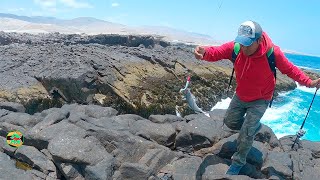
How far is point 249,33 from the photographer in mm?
5508

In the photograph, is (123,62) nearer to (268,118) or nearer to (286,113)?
(268,118)

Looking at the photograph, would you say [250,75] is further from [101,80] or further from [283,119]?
[283,119]

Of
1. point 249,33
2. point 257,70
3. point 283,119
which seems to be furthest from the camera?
point 283,119

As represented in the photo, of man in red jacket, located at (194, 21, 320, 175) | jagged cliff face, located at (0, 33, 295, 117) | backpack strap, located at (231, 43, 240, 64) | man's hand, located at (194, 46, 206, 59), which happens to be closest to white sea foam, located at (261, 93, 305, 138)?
jagged cliff face, located at (0, 33, 295, 117)

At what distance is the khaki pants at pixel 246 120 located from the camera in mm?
6195

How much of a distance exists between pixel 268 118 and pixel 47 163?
764 inches

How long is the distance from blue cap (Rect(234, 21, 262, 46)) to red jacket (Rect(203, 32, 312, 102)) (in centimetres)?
24

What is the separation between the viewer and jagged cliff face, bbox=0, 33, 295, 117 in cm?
1873

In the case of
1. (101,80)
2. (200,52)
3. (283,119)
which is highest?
(200,52)

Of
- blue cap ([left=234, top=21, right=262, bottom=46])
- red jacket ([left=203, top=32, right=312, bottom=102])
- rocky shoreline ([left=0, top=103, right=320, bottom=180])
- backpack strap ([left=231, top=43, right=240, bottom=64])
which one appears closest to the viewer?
blue cap ([left=234, top=21, right=262, bottom=46])

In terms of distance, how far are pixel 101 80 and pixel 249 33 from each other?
15.1 m

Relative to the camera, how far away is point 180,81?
24.4 meters

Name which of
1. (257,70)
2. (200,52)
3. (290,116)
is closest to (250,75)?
(257,70)

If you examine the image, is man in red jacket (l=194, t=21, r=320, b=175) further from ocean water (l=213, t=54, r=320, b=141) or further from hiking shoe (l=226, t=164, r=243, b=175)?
ocean water (l=213, t=54, r=320, b=141)
